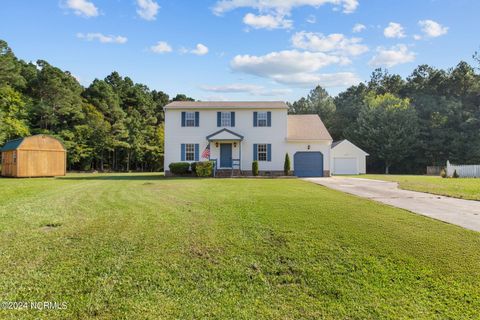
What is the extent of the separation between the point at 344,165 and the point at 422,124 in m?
14.5

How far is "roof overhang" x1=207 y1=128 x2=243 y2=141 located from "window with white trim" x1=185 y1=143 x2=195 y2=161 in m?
1.52

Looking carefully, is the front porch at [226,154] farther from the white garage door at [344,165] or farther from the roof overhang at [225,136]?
the white garage door at [344,165]

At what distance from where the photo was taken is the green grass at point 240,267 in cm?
305

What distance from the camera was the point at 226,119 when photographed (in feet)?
71.5

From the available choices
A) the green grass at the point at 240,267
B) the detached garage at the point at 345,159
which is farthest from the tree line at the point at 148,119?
the green grass at the point at 240,267

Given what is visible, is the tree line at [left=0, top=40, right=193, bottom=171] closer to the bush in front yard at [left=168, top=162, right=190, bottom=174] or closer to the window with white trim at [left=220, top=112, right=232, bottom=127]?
the bush in front yard at [left=168, top=162, right=190, bottom=174]

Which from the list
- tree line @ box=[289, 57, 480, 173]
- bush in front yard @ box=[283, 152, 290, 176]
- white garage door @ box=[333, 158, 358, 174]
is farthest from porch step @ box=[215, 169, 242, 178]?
tree line @ box=[289, 57, 480, 173]

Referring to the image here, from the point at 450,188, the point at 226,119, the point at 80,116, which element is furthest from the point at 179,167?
the point at 80,116

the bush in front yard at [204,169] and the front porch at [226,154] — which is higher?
the front porch at [226,154]

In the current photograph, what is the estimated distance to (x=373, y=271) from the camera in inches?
149

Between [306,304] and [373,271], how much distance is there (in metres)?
1.20

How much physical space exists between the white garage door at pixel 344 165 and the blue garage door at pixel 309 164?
31.1 ft

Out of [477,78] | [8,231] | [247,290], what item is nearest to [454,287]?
[247,290]

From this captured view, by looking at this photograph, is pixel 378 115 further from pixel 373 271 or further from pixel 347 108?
pixel 373 271
